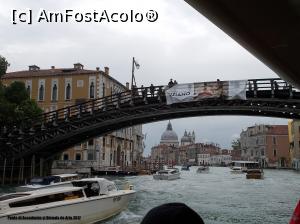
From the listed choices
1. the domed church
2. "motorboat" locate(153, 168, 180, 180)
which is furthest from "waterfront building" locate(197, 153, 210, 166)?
"motorboat" locate(153, 168, 180, 180)

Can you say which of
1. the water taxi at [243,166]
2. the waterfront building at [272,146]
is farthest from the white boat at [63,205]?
the waterfront building at [272,146]

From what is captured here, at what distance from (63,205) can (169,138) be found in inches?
7334

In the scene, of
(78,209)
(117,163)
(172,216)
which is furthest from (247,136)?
(172,216)

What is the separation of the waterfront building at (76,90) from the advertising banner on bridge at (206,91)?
87.9 feet

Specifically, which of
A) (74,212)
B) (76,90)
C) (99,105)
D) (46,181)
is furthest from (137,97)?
(76,90)

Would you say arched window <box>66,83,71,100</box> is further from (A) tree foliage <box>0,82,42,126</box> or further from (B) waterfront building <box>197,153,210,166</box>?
(B) waterfront building <box>197,153,210,166</box>

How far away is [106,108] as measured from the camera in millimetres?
25672

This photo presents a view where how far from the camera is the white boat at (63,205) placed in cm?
1066

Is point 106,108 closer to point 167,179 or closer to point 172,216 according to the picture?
point 167,179

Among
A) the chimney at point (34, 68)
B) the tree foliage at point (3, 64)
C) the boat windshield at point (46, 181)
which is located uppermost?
the chimney at point (34, 68)

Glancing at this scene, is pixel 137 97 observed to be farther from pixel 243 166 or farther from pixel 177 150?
pixel 177 150

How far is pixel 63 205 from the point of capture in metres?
11.7

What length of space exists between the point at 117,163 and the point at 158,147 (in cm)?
13874

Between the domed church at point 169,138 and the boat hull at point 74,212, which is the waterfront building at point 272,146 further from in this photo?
the domed church at point 169,138
